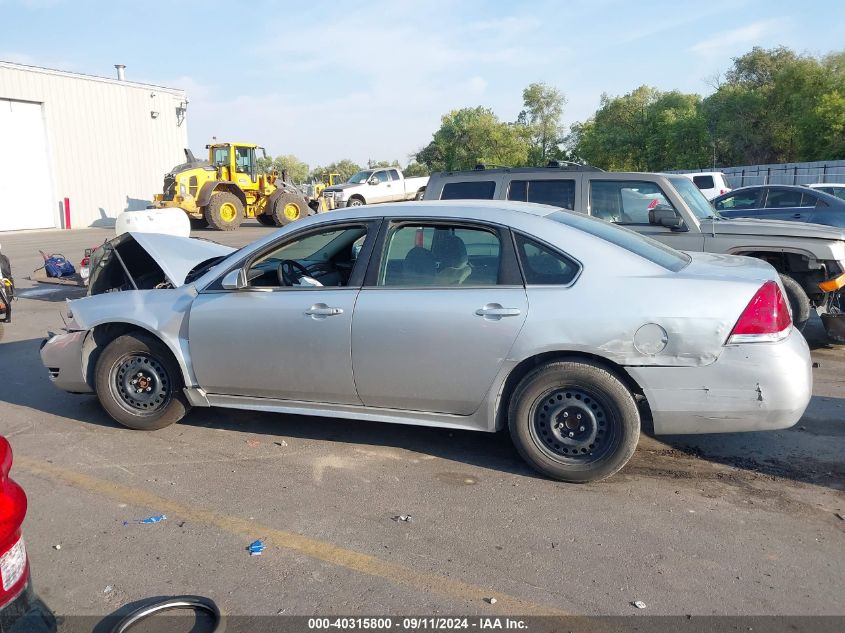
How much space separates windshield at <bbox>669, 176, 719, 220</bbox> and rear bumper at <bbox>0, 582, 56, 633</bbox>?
6870 mm

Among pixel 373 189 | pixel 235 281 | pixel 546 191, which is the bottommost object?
pixel 235 281

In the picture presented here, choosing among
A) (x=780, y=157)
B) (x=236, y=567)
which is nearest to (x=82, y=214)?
(x=236, y=567)

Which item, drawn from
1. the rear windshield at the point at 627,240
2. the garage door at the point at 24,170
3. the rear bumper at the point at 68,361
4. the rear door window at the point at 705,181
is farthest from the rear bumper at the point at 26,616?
the garage door at the point at 24,170

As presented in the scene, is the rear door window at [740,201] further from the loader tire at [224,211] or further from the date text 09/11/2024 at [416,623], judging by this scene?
the loader tire at [224,211]

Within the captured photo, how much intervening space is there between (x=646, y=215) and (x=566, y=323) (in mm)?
4031

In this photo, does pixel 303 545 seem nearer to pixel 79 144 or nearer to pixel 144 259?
pixel 144 259

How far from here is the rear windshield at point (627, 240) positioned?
4289mm

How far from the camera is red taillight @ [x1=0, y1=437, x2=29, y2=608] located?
210 cm

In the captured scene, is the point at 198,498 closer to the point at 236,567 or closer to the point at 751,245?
the point at 236,567

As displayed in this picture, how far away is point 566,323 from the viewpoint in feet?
13.1

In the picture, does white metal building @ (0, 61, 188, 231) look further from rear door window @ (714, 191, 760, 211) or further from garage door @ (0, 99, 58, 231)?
rear door window @ (714, 191, 760, 211)

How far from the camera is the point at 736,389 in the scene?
3842 millimetres

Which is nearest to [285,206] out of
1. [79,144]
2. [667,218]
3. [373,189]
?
[373,189]

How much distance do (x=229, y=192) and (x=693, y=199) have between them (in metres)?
20.9
